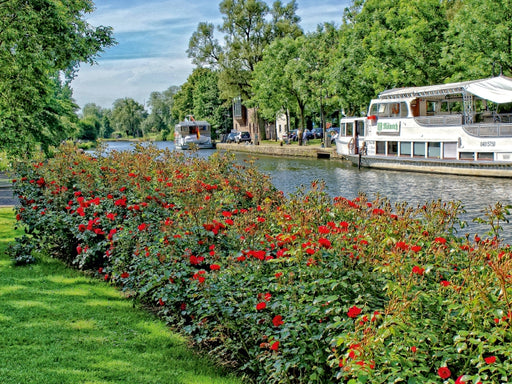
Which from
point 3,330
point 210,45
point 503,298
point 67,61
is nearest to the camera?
point 503,298

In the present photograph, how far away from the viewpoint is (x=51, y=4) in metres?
10.2

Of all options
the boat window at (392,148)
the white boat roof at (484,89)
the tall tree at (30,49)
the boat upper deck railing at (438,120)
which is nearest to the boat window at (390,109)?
the white boat roof at (484,89)

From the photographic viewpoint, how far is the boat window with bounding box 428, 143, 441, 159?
3242 centimetres

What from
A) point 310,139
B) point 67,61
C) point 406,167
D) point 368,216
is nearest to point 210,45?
point 310,139

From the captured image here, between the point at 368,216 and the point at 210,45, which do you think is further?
the point at 210,45

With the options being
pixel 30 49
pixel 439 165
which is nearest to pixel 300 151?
pixel 439 165

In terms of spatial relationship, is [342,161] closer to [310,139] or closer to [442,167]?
[442,167]

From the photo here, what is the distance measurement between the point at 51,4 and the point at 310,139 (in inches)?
2210

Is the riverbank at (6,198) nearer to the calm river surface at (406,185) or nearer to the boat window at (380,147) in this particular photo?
the calm river surface at (406,185)

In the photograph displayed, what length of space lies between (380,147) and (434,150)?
192 inches

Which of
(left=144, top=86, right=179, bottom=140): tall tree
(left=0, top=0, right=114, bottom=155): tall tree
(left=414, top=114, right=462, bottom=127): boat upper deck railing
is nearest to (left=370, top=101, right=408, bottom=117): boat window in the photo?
(left=414, top=114, right=462, bottom=127): boat upper deck railing

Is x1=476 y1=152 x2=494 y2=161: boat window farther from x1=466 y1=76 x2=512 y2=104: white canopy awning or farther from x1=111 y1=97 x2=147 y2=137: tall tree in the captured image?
x1=111 y1=97 x2=147 y2=137: tall tree

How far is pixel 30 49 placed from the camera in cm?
1017

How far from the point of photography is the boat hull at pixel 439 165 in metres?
28.9
